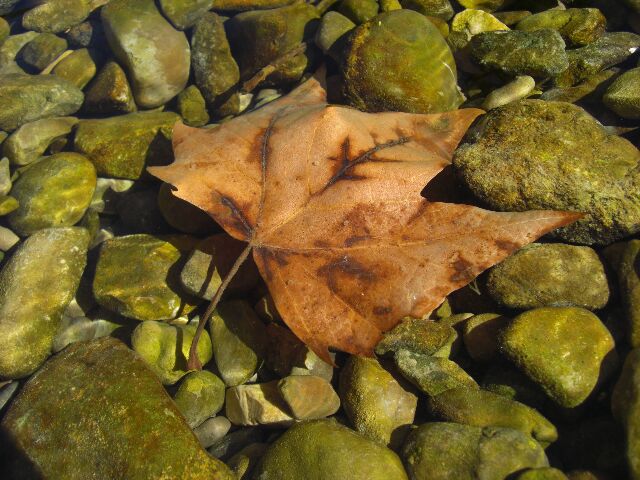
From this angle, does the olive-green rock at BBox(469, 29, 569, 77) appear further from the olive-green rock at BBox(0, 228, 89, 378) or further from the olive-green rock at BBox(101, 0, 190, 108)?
the olive-green rock at BBox(0, 228, 89, 378)

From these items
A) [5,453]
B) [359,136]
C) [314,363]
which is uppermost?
[359,136]

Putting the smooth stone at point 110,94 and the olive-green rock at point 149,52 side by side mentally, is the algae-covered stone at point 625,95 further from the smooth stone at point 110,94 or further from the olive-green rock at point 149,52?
the smooth stone at point 110,94

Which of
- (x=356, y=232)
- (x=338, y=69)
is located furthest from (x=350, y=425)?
(x=338, y=69)

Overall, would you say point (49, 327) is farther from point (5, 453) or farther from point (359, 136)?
point (359, 136)

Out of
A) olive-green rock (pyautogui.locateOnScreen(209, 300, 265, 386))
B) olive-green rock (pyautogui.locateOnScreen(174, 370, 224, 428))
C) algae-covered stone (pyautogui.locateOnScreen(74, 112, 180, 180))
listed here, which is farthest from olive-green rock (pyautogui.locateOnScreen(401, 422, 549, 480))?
algae-covered stone (pyautogui.locateOnScreen(74, 112, 180, 180))

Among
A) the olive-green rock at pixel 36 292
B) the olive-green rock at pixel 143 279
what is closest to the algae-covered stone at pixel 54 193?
the olive-green rock at pixel 36 292
